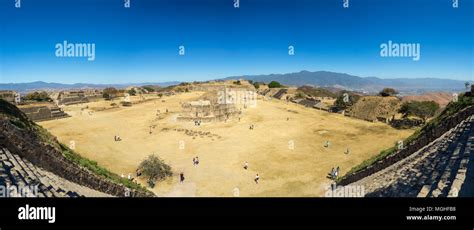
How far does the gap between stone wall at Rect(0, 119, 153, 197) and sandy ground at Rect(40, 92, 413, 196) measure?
21.1 ft

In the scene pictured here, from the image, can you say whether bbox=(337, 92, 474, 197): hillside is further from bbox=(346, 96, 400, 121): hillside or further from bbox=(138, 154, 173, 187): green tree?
bbox=(346, 96, 400, 121): hillside

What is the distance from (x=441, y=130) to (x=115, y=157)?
22.8 meters

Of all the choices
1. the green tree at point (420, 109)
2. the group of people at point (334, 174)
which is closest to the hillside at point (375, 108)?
the green tree at point (420, 109)

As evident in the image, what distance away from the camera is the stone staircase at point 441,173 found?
6.84 metres

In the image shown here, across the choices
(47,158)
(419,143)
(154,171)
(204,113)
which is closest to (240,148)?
(154,171)

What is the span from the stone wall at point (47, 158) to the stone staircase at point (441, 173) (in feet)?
30.4

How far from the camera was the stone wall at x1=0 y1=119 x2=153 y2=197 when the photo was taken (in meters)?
8.58

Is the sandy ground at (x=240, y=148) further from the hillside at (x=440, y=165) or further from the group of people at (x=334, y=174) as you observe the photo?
the hillside at (x=440, y=165)

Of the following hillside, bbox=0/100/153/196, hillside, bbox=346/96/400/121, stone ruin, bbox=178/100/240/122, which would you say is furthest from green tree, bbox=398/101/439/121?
hillside, bbox=0/100/153/196

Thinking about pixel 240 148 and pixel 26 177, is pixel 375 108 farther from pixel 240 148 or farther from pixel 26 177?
pixel 26 177

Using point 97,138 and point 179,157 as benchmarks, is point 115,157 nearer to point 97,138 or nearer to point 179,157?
point 179,157

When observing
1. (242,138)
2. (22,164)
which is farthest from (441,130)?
(242,138)
